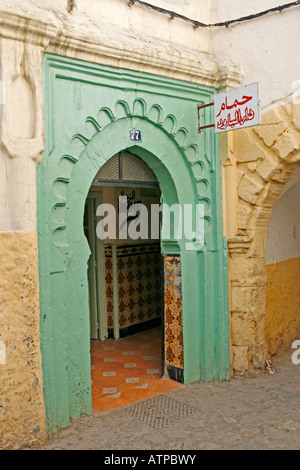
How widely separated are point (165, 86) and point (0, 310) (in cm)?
288

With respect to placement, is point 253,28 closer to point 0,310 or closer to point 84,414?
point 0,310

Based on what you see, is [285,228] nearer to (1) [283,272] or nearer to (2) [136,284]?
(1) [283,272]

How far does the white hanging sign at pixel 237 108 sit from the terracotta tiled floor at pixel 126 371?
2979mm

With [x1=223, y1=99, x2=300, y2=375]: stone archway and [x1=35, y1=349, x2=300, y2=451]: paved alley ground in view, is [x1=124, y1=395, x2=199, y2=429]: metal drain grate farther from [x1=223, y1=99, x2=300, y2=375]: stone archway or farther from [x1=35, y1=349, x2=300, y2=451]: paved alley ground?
[x1=223, y1=99, x2=300, y2=375]: stone archway

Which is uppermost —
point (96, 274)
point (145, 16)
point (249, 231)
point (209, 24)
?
point (209, 24)

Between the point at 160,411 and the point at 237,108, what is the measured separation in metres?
3.19

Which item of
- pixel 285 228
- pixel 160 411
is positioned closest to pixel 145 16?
pixel 285 228

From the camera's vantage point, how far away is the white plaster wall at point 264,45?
5.04m

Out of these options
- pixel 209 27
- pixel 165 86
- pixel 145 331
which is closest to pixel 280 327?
pixel 145 331

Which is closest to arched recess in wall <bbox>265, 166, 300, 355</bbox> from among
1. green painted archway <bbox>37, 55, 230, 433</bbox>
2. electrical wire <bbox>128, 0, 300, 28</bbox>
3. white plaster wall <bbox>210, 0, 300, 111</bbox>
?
green painted archway <bbox>37, 55, 230, 433</bbox>

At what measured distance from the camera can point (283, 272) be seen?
6.56 meters

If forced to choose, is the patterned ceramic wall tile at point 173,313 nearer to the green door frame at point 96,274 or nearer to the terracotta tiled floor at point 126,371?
the terracotta tiled floor at point 126,371

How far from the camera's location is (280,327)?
6.44 meters

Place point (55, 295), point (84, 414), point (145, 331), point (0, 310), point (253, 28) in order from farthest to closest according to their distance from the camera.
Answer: point (145, 331) → point (253, 28) → point (84, 414) → point (55, 295) → point (0, 310)
